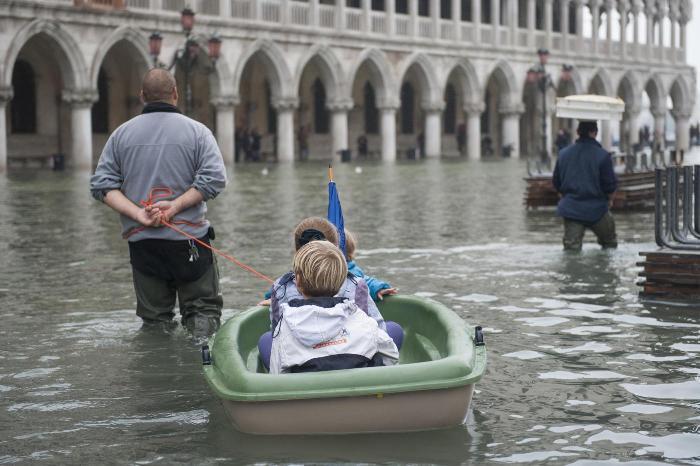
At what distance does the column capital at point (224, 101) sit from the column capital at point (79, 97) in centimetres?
456

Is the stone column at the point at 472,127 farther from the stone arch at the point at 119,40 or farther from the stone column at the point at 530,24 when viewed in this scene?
the stone arch at the point at 119,40

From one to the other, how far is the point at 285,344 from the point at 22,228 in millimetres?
11057

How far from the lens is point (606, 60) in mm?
54219

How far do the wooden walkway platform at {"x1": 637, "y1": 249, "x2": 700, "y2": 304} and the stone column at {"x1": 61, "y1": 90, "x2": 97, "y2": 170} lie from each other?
25049 mm

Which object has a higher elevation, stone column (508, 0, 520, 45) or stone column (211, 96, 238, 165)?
stone column (508, 0, 520, 45)

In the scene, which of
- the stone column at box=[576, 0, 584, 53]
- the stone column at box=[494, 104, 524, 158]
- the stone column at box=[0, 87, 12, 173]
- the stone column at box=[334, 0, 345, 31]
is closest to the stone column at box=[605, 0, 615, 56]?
the stone column at box=[576, 0, 584, 53]

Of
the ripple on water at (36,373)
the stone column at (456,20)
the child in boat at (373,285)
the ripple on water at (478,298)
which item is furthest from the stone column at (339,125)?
the child in boat at (373,285)

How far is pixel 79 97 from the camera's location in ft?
105

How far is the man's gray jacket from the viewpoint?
6.88 m

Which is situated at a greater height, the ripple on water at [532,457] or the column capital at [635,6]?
the column capital at [635,6]

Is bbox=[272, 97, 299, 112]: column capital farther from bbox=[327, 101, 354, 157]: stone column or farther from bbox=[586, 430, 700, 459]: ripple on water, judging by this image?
→ bbox=[586, 430, 700, 459]: ripple on water

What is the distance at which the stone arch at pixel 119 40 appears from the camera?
32.1m

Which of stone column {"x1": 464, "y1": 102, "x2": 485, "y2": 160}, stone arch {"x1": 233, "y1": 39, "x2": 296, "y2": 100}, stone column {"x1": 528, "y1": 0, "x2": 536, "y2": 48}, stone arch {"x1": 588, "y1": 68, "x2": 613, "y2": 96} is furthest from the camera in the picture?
stone arch {"x1": 588, "y1": 68, "x2": 613, "y2": 96}

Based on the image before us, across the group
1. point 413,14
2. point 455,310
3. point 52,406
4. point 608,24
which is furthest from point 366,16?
point 52,406
